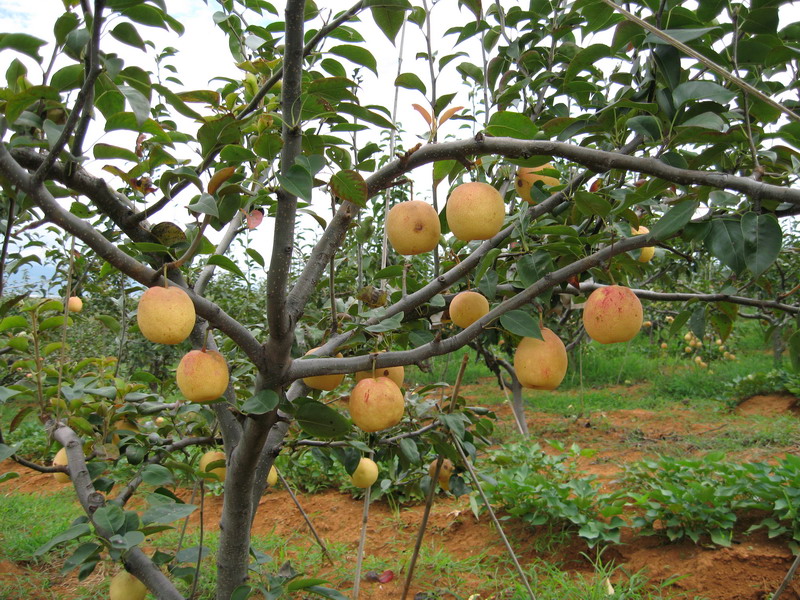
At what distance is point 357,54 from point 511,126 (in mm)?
331

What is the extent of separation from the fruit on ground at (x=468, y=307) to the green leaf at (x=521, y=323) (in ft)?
0.92

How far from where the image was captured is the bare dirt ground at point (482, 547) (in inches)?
85.7

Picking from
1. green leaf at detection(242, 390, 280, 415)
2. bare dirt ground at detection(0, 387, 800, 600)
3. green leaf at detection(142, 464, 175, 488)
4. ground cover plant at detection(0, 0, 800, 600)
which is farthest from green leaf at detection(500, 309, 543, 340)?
bare dirt ground at detection(0, 387, 800, 600)

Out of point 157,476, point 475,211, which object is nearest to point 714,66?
point 475,211

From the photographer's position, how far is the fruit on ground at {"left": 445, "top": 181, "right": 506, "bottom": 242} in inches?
40.4

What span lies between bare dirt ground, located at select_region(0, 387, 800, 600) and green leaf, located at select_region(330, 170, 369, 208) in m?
1.96

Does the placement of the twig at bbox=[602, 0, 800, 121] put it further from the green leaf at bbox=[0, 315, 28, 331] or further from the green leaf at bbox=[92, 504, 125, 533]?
the green leaf at bbox=[0, 315, 28, 331]

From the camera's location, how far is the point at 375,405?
1.09 meters

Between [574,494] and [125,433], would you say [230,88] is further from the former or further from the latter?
[574,494]

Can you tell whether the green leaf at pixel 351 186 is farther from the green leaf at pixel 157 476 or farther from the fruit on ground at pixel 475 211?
the green leaf at pixel 157 476

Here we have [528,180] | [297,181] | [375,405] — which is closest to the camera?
[297,181]

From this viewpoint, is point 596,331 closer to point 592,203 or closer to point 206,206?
point 592,203

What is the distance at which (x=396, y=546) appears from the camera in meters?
2.89

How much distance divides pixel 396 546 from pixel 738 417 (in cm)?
440
